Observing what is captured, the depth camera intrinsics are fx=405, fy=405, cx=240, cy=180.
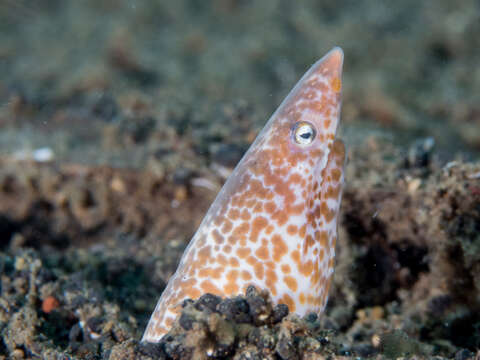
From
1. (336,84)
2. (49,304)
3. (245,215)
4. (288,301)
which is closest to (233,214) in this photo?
(245,215)

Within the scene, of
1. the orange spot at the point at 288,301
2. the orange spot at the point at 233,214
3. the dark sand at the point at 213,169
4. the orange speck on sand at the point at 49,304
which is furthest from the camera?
the orange speck on sand at the point at 49,304

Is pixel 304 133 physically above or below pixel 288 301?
above

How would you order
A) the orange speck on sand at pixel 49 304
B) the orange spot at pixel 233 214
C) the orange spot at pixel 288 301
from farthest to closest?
the orange speck on sand at pixel 49 304, the orange spot at pixel 233 214, the orange spot at pixel 288 301

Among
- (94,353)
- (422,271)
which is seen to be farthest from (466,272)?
(94,353)

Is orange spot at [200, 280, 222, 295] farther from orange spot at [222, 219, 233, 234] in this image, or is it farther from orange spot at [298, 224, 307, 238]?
orange spot at [298, 224, 307, 238]

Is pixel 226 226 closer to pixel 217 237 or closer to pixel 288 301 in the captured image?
pixel 217 237

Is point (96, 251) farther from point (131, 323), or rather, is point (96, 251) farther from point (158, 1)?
point (158, 1)

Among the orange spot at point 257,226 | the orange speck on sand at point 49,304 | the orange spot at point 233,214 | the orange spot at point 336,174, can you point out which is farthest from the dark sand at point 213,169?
the orange spot at point 336,174

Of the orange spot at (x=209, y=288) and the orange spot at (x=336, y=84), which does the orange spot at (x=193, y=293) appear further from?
the orange spot at (x=336, y=84)
